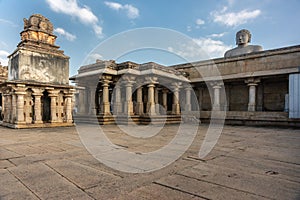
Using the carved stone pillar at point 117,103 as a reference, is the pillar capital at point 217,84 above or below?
above

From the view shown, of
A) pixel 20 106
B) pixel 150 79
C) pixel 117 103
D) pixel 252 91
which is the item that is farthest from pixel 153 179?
pixel 252 91

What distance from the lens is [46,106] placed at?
8.96 m

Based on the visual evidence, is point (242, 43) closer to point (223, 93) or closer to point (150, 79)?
point (223, 93)

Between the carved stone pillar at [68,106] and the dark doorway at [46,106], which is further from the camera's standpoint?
the carved stone pillar at [68,106]

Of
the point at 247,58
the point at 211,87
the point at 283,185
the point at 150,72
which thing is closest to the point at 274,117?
the point at 247,58

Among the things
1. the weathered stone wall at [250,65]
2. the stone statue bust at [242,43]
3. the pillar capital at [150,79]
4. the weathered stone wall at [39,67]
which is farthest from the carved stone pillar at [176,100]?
the weathered stone wall at [39,67]

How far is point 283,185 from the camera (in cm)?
216

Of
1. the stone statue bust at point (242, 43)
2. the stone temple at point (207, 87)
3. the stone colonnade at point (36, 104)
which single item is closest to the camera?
the stone colonnade at point (36, 104)

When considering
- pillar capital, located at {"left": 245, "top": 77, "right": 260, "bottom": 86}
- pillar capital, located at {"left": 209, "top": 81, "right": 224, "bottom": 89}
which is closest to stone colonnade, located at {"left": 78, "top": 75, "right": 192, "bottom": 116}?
pillar capital, located at {"left": 209, "top": 81, "right": 224, "bottom": 89}

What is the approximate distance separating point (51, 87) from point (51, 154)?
19.1 ft

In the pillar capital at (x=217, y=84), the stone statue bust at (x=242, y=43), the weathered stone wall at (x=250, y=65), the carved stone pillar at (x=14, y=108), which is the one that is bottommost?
the carved stone pillar at (x=14, y=108)

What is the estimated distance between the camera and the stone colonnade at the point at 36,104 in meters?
7.62

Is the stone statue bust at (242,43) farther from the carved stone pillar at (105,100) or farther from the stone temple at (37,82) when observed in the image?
the stone temple at (37,82)

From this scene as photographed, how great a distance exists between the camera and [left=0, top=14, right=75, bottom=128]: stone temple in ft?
25.3
